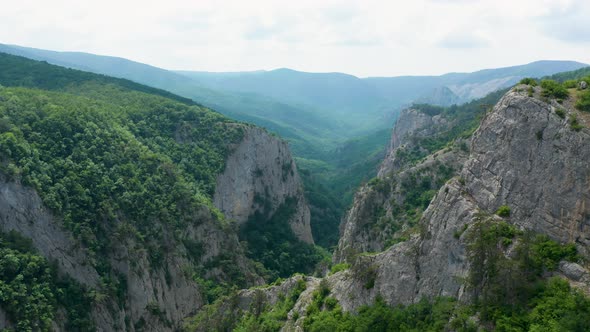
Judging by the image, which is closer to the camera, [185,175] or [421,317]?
[421,317]

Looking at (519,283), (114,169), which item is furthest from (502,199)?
(114,169)

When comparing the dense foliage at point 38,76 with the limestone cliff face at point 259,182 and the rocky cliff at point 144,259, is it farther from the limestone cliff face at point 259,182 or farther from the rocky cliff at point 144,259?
the rocky cliff at point 144,259

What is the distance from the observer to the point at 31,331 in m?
46.8

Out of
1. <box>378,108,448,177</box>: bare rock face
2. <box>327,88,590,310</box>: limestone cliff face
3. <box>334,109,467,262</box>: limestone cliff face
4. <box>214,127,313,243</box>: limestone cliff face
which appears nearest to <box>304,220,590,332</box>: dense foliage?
<box>327,88,590,310</box>: limestone cliff face

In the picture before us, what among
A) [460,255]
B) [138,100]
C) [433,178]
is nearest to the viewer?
[460,255]

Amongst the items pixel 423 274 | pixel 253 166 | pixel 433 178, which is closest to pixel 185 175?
pixel 253 166

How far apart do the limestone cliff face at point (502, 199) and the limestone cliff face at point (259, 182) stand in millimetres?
61647

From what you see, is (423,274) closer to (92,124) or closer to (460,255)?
(460,255)

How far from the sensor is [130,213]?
6869cm

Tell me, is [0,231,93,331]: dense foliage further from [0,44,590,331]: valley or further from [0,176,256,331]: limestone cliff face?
[0,176,256,331]: limestone cliff face

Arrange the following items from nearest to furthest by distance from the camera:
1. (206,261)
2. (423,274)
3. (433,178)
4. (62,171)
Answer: (423,274) < (62,171) < (433,178) < (206,261)

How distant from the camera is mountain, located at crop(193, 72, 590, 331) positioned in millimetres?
28375

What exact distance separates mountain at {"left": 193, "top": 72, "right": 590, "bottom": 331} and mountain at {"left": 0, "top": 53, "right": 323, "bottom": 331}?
2482 centimetres

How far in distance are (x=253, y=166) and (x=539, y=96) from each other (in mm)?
77578
